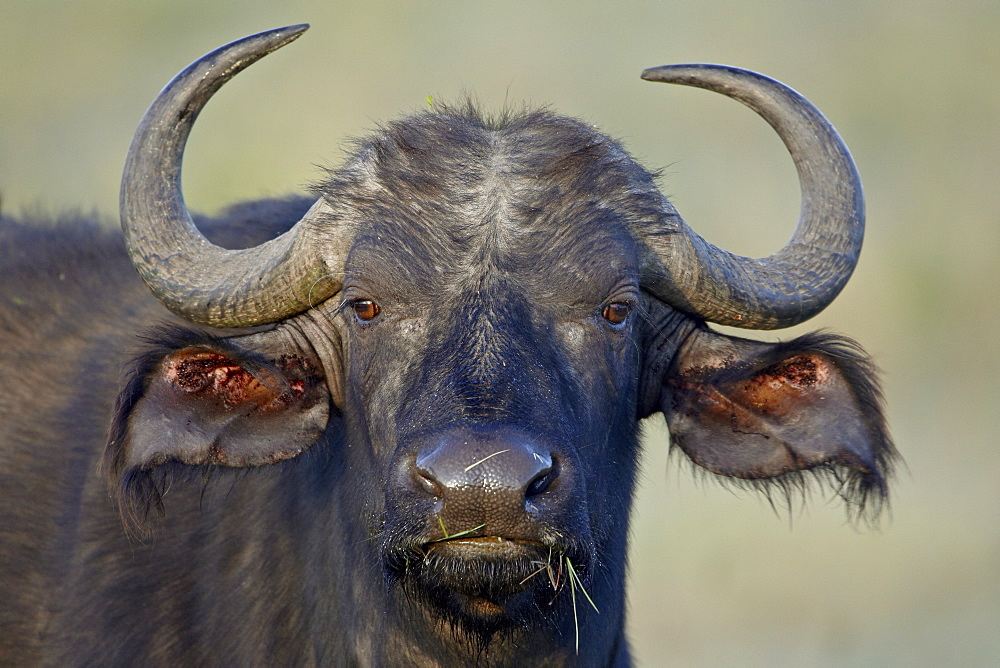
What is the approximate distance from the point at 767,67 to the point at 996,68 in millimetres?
3442

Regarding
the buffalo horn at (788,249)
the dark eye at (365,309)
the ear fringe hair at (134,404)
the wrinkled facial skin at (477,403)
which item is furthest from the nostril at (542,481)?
the ear fringe hair at (134,404)

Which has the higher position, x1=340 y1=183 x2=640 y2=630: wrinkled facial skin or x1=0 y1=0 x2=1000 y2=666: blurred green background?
x1=340 y1=183 x2=640 y2=630: wrinkled facial skin

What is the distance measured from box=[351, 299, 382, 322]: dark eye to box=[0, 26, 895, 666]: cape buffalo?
2 cm

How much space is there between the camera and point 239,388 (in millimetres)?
4129

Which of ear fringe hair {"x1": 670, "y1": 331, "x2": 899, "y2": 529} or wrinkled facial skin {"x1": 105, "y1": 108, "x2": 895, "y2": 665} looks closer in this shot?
wrinkled facial skin {"x1": 105, "y1": 108, "x2": 895, "y2": 665}

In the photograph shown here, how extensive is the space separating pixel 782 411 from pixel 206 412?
2.16 m

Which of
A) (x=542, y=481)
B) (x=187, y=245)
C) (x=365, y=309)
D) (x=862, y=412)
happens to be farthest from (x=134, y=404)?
(x=862, y=412)

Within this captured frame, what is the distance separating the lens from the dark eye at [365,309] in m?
3.86

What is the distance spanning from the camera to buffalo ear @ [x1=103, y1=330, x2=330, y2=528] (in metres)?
3.95

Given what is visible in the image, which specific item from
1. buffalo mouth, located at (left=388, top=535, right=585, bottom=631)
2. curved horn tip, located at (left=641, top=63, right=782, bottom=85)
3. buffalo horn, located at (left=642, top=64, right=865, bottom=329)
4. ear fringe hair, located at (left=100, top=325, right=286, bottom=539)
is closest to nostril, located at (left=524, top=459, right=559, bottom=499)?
buffalo mouth, located at (left=388, top=535, right=585, bottom=631)

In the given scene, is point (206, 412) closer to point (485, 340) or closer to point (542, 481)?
point (485, 340)

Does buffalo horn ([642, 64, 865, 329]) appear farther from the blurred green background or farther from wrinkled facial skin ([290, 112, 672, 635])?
the blurred green background

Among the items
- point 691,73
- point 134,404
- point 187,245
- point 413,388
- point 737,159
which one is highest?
point 691,73

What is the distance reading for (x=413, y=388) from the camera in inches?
141
